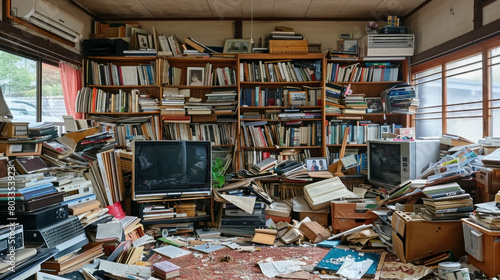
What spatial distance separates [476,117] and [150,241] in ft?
11.8

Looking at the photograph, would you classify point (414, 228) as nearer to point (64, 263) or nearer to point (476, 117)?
point (476, 117)

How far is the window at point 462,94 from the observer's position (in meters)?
3.60

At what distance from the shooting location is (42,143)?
10.2 ft

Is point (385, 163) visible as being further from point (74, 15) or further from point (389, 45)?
point (74, 15)

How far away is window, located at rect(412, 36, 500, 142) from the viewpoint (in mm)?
3602

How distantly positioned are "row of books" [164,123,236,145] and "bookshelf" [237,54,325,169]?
6.5 inches

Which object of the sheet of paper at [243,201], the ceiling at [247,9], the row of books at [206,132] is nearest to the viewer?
the sheet of paper at [243,201]

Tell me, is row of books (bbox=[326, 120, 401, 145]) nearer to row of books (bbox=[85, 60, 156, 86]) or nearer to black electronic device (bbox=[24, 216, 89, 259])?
row of books (bbox=[85, 60, 156, 86])

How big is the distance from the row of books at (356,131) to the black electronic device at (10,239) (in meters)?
3.85

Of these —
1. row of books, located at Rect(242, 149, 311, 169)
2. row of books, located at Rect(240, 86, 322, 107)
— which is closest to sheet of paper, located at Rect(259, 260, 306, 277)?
row of books, located at Rect(242, 149, 311, 169)

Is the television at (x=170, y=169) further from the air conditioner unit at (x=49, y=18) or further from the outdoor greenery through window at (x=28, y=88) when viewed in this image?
the air conditioner unit at (x=49, y=18)

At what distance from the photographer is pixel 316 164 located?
4805 mm

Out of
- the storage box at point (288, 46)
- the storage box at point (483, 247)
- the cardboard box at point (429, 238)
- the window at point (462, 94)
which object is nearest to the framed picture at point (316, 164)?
the window at point (462, 94)

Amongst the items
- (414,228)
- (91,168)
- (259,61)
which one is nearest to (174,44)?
(259,61)
